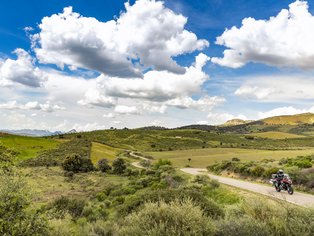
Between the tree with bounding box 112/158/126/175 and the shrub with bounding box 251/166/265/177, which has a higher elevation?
the shrub with bounding box 251/166/265/177

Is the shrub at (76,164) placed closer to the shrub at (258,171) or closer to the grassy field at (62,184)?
the grassy field at (62,184)

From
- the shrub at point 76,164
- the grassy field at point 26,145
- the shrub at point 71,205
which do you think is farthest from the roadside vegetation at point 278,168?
the grassy field at point 26,145

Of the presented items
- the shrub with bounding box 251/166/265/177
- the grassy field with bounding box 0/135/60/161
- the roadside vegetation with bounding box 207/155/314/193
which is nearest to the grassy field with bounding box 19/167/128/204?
the grassy field with bounding box 0/135/60/161

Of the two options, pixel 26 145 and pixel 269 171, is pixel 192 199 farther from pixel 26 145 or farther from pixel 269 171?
pixel 26 145

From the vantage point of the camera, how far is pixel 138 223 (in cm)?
1099

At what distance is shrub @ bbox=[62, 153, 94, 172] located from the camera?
204 feet

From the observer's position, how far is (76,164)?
6284cm

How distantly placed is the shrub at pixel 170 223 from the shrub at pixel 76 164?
5362 centimetres

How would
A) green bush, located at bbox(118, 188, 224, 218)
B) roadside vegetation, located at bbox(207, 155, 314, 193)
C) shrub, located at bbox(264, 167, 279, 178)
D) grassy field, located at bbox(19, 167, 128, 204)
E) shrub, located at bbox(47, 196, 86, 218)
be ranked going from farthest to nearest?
grassy field, located at bbox(19, 167, 128, 204) → shrub, located at bbox(264, 167, 279, 178) → shrub, located at bbox(47, 196, 86, 218) → roadside vegetation, located at bbox(207, 155, 314, 193) → green bush, located at bbox(118, 188, 224, 218)

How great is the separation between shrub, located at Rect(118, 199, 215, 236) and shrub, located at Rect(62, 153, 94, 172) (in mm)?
53616

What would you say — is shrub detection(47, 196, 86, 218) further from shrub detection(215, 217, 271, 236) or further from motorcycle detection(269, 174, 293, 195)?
shrub detection(215, 217, 271, 236)

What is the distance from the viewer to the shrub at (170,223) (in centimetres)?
998

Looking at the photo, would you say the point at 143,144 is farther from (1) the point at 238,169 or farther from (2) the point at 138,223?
(2) the point at 138,223

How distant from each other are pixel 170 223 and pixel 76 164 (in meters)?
55.4
